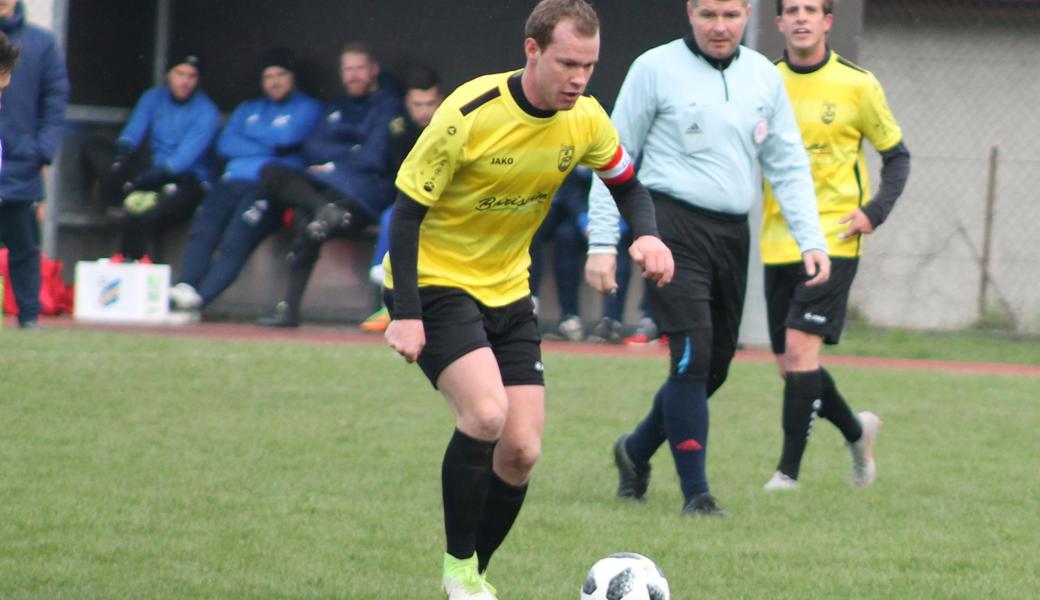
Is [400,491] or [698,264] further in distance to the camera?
[400,491]

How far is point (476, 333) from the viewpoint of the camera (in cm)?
485

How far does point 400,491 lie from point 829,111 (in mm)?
2367

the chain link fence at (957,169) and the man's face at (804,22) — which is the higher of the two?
the man's face at (804,22)

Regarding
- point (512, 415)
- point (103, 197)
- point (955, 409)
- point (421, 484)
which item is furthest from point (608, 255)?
point (103, 197)

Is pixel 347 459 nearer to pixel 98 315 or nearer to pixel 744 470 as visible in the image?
pixel 744 470

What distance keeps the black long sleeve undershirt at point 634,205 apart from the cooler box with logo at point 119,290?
26.5ft

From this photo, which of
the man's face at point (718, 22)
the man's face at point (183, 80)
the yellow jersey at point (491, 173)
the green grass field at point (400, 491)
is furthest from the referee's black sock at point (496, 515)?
the man's face at point (183, 80)

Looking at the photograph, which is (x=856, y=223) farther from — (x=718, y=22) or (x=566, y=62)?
(x=566, y=62)

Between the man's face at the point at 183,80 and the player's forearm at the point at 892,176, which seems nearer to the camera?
the player's forearm at the point at 892,176

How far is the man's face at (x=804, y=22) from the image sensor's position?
6.99 meters

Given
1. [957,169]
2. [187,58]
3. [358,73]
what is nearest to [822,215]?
[358,73]

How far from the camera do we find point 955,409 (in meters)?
9.59

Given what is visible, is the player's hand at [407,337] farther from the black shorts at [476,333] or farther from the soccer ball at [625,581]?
the soccer ball at [625,581]

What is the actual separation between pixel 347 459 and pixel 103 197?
762cm
